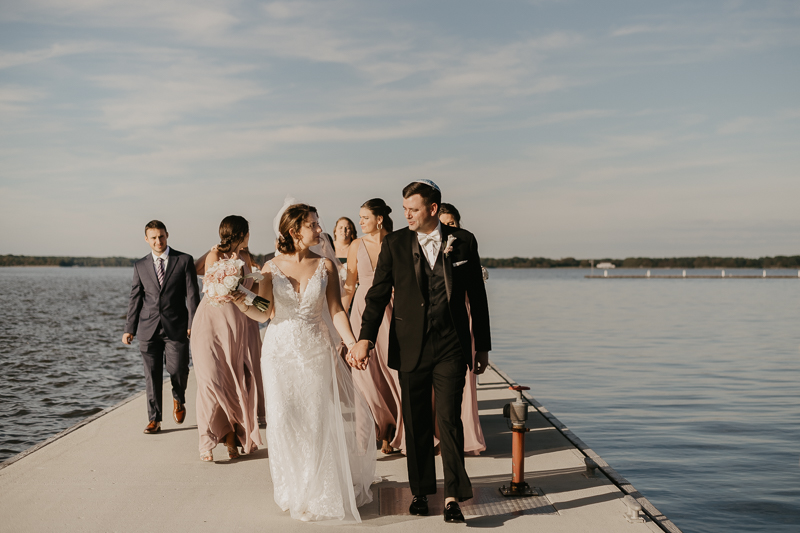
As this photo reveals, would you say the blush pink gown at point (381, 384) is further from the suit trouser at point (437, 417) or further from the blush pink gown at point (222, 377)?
the suit trouser at point (437, 417)

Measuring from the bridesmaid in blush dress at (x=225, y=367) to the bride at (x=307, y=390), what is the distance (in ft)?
5.50

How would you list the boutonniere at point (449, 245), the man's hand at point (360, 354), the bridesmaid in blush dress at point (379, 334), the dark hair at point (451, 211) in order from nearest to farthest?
the boutonniere at point (449, 245)
the man's hand at point (360, 354)
the bridesmaid in blush dress at point (379, 334)
the dark hair at point (451, 211)

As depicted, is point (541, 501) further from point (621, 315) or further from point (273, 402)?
point (621, 315)

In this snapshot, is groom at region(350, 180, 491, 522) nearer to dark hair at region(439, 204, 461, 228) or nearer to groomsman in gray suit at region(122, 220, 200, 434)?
dark hair at region(439, 204, 461, 228)

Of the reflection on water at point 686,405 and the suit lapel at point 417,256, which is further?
the reflection on water at point 686,405

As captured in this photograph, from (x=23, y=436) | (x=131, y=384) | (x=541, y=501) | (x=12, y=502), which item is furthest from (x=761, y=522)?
(x=131, y=384)

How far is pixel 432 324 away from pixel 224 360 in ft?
8.97

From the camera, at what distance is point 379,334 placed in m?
7.14

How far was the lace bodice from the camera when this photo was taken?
5238 millimetres

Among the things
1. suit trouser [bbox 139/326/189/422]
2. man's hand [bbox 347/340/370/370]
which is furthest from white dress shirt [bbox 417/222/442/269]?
suit trouser [bbox 139/326/189/422]

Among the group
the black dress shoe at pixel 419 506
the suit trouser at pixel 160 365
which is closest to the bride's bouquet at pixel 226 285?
the black dress shoe at pixel 419 506

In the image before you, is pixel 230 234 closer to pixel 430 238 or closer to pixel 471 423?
pixel 430 238

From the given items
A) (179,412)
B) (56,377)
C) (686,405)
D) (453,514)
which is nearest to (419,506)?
(453,514)

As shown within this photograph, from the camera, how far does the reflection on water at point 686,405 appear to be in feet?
25.4
